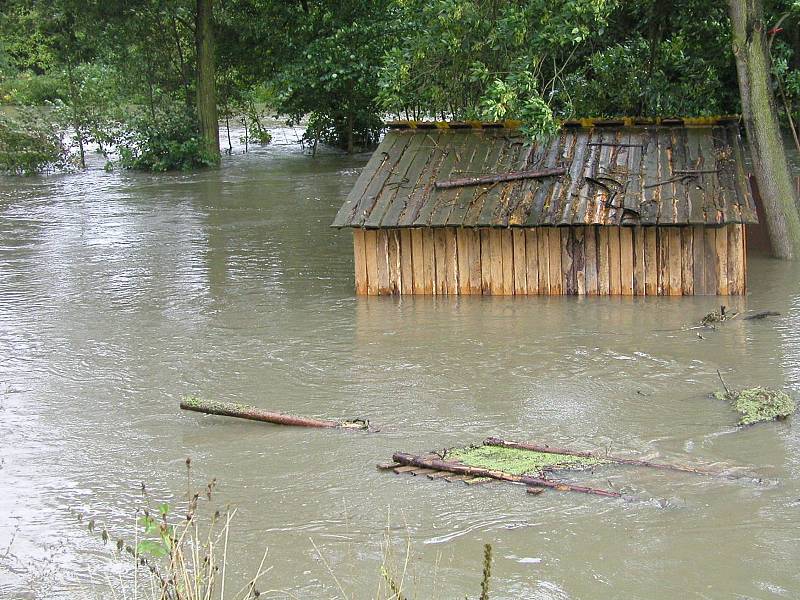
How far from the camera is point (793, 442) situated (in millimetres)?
7344

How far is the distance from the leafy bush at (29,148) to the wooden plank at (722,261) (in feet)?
59.6

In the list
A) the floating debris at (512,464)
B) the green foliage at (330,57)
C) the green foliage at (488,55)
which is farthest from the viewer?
the green foliage at (330,57)

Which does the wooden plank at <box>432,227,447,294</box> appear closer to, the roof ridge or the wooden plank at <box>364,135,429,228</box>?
the wooden plank at <box>364,135,429,228</box>

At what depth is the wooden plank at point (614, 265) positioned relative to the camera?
461 inches

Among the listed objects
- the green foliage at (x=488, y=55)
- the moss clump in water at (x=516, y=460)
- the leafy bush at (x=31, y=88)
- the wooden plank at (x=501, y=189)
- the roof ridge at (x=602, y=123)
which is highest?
the leafy bush at (x=31, y=88)

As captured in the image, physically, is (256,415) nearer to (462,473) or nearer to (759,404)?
(462,473)

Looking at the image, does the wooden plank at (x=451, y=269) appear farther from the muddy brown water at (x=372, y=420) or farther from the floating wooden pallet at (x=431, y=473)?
the floating wooden pallet at (x=431, y=473)

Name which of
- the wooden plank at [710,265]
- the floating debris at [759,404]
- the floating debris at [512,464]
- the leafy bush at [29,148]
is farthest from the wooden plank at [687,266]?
the leafy bush at [29,148]

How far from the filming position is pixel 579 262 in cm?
1188

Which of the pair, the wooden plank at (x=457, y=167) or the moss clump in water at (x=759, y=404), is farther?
the wooden plank at (x=457, y=167)

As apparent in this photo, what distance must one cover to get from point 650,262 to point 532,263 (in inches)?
52.2

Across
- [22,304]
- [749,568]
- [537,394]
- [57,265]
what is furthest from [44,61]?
[749,568]

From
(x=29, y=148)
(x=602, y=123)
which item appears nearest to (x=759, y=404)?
(x=602, y=123)

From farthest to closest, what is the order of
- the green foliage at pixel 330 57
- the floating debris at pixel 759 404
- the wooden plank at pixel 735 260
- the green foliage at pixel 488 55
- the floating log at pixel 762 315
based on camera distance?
the green foliage at pixel 330 57 < the green foliage at pixel 488 55 < the wooden plank at pixel 735 260 < the floating log at pixel 762 315 < the floating debris at pixel 759 404
